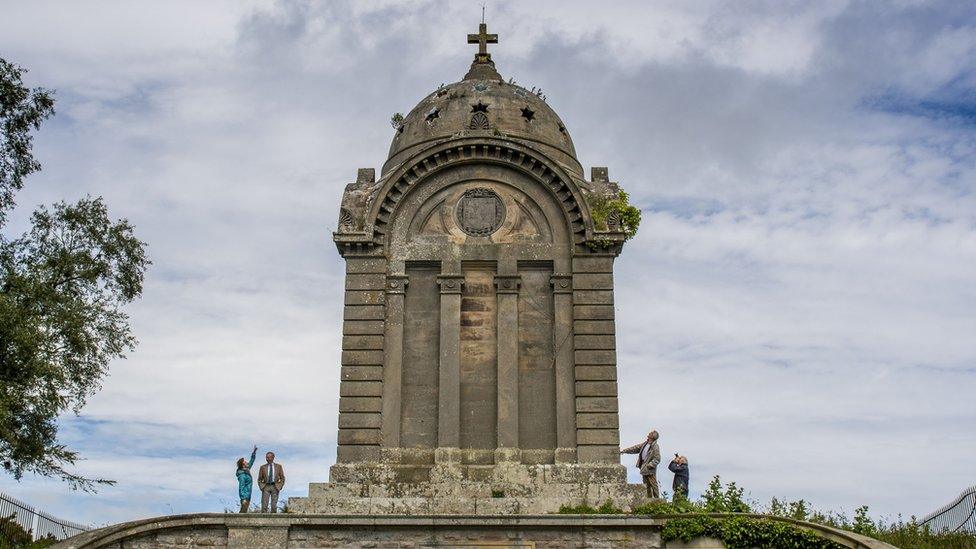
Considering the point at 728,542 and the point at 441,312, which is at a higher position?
the point at 441,312

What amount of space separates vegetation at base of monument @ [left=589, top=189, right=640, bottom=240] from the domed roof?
188 cm

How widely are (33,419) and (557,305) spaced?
532 inches

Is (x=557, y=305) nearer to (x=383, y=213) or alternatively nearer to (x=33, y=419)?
(x=383, y=213)

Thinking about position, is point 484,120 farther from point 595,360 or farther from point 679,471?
point 679,471

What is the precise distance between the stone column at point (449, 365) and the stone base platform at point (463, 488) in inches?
19.9

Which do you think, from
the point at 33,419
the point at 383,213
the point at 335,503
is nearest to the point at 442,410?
the point at 335,503

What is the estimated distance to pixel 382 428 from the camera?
24594mm

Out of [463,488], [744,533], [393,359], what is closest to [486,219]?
[393,359]

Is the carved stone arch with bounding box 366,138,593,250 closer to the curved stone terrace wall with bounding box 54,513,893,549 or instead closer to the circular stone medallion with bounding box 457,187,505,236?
the circular stone medallion with bounding box 457,187,505,236

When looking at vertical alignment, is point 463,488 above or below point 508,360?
below

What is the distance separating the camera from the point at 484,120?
28203 mm

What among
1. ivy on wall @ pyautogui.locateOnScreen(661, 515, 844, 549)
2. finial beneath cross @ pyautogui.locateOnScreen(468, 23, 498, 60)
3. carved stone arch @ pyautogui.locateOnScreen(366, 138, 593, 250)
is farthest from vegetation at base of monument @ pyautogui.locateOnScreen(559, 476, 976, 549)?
finial beneath cross @ pyautogui.locateOnScreen(468, 23, 498, 60)

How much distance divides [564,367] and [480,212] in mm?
4566

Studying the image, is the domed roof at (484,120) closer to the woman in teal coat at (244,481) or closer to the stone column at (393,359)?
the stone column at (393,359)
